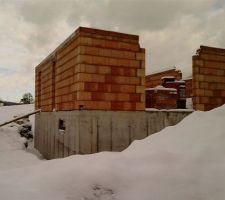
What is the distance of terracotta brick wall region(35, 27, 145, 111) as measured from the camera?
7168 millimetres

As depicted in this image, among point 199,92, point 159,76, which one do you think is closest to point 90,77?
point 199,92

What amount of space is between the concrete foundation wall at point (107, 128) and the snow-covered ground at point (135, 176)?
8.20 ft

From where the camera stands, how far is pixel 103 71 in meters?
7.40

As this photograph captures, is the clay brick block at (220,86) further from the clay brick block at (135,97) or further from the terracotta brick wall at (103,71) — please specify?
the clay brick block at (135,97)

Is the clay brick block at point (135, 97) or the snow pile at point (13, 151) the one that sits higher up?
the clay brick block at point (135, 97)

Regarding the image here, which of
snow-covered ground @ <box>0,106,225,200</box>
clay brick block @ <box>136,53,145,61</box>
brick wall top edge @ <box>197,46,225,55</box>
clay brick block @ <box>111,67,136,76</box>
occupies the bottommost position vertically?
snow-covered ground @ <box>0,106,225,200</box>

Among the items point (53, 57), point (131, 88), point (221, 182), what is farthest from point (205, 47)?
point (221, 182)

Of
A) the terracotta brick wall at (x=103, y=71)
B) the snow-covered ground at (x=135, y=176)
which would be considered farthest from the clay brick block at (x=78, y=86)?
the snow-covered ground at (x=135, y=176)

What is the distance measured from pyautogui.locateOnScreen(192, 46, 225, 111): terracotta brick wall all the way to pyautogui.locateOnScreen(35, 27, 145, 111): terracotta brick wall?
1693 millimetres

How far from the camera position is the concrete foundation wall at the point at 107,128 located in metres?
7.05

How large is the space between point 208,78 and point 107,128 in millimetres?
3505

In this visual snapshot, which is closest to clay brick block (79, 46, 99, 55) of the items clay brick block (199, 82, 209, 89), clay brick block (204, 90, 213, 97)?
clay brick block (199, 82, 209, 89)

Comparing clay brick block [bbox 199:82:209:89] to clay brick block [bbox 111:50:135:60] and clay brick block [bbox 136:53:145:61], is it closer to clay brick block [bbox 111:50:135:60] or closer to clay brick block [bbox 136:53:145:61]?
clay brick block [bbox 136:53:145:61]

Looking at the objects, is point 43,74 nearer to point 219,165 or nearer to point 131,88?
point 131,88
